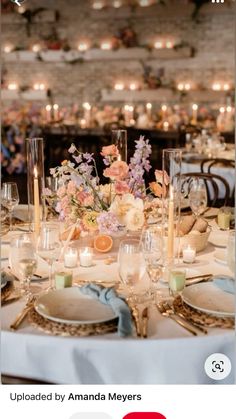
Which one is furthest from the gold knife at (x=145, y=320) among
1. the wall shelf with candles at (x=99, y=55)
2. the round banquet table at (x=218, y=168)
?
the wall shelf with candles at (x=99, y=55)

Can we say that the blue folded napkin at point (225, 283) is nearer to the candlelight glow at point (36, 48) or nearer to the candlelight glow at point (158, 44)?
the candlelight glow at point (158, 44)

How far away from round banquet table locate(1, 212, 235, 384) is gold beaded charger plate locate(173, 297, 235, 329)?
2cm

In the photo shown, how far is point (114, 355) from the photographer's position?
989 millimetres

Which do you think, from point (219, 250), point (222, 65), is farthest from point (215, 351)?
point (222, 65)

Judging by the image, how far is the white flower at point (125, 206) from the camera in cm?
146

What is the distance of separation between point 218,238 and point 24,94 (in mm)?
4839

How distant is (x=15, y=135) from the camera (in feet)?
16.6

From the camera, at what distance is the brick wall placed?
5.64m

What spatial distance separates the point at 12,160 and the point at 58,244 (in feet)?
12.8

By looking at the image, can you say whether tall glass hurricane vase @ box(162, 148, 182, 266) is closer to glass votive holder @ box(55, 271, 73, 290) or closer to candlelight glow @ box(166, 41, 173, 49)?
glass votive holder @ box(55, 271, 73, 290)

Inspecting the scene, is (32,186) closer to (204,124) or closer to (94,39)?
(204,124)

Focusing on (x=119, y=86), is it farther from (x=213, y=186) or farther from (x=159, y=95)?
(x=213, y=186)

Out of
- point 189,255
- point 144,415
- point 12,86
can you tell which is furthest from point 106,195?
point 12,86

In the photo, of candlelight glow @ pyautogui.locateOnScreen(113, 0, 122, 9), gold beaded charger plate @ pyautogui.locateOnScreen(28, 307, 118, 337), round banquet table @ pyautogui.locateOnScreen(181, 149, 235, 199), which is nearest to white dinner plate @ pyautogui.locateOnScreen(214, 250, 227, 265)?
gold beaded charger plate @ pyautogui.locateOnScreen(28, 307, 118, 337)
